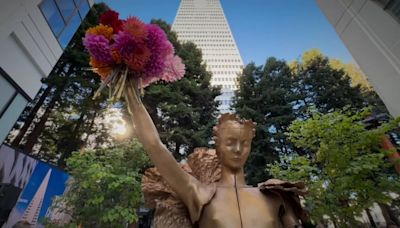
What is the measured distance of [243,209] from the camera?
938 millimetres

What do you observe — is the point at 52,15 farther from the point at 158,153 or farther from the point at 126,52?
the point at 158,153

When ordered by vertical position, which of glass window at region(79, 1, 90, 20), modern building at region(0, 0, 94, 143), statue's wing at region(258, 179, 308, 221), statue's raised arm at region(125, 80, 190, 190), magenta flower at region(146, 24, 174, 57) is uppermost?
glass window at region(79, 1, 90, 20)

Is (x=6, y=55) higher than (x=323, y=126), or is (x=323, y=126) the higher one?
(x=6, y=55)

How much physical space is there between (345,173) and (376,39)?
325 centimetres

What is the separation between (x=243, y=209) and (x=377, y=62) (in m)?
6.09

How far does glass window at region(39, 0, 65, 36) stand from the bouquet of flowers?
19.7 feet

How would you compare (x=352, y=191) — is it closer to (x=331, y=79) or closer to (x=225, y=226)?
(x=225, y=226)

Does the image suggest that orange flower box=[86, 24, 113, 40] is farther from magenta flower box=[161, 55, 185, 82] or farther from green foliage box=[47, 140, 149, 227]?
green foliage box=[47, 140, 149, 227]

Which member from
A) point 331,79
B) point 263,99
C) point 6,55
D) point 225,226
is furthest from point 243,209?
point 331,79

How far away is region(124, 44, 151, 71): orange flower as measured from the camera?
968mm

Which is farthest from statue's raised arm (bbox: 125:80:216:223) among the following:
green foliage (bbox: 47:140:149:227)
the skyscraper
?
the skyscraper

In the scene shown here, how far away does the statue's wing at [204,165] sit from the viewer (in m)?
1.12

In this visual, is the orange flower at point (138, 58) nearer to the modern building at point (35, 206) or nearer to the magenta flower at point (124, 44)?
the magenta flower at point (124, 44)

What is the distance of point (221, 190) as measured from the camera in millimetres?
1013
